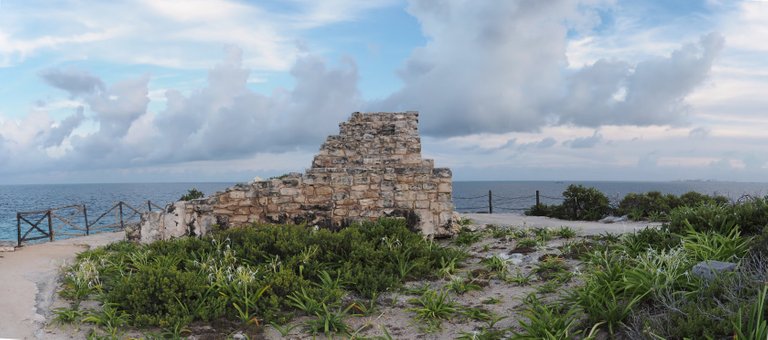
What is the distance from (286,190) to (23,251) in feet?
22.9

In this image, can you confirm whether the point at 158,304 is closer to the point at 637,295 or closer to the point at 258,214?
the point at 258,214

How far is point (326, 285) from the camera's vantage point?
23.6ft

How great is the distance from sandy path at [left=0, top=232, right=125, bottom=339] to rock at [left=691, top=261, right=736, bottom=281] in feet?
25.3

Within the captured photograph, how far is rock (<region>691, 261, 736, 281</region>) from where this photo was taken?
541 cm

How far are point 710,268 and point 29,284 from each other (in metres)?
10.2

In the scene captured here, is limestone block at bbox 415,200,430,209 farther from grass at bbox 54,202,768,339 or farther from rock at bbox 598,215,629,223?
rock at bbox 598,215,629,223

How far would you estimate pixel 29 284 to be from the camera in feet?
28.6

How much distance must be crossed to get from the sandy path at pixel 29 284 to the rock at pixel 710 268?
304 inches

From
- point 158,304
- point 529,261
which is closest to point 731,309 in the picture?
point 529,261

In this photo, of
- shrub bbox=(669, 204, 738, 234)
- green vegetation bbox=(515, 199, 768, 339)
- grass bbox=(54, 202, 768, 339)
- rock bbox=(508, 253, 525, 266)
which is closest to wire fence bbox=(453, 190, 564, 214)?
rock bbox=(508, 253, 525, 266)

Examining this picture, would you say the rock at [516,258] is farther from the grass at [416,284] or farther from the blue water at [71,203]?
the blue water at [71,203]

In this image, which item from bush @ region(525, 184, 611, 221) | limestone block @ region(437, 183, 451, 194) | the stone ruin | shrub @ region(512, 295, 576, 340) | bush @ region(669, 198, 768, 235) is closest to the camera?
shrub @ region(512, 295, 576, 340)

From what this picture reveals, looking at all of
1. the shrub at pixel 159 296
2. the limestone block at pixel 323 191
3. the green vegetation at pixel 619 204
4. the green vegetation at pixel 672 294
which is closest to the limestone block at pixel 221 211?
the limestone block at pixel 323 191

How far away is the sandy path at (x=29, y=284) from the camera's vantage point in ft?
21.7
